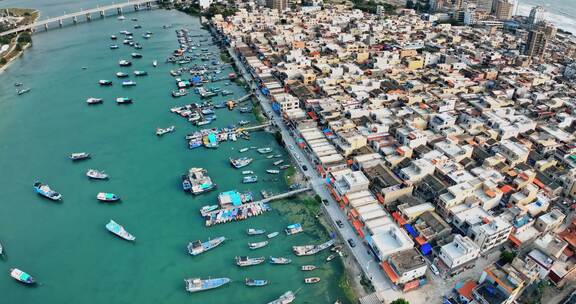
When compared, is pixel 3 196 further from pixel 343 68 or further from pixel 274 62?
pixel 343 68

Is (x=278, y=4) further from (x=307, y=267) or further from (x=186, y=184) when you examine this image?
(x=307, y=267)

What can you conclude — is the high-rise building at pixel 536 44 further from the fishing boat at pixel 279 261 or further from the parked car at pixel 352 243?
the fishing boat at pixel 279 261

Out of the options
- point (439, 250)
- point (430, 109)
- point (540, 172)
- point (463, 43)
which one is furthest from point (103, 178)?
point (463, 43)

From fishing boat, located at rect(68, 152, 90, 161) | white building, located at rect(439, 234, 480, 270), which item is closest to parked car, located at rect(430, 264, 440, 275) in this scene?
white building, located at rect(439, 234, 480, 270)

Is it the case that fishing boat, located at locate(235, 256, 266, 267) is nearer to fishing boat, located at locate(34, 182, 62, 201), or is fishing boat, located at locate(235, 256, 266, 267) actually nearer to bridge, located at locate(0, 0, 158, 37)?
fishing boat, located at locate(34, 182, 62, 201)

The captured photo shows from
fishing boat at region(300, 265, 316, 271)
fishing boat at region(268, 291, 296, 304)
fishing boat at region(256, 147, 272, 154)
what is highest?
fishing boat at region(256, 147, 272, 154)

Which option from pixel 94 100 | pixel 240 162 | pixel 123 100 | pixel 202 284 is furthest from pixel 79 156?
pixel 202 284
